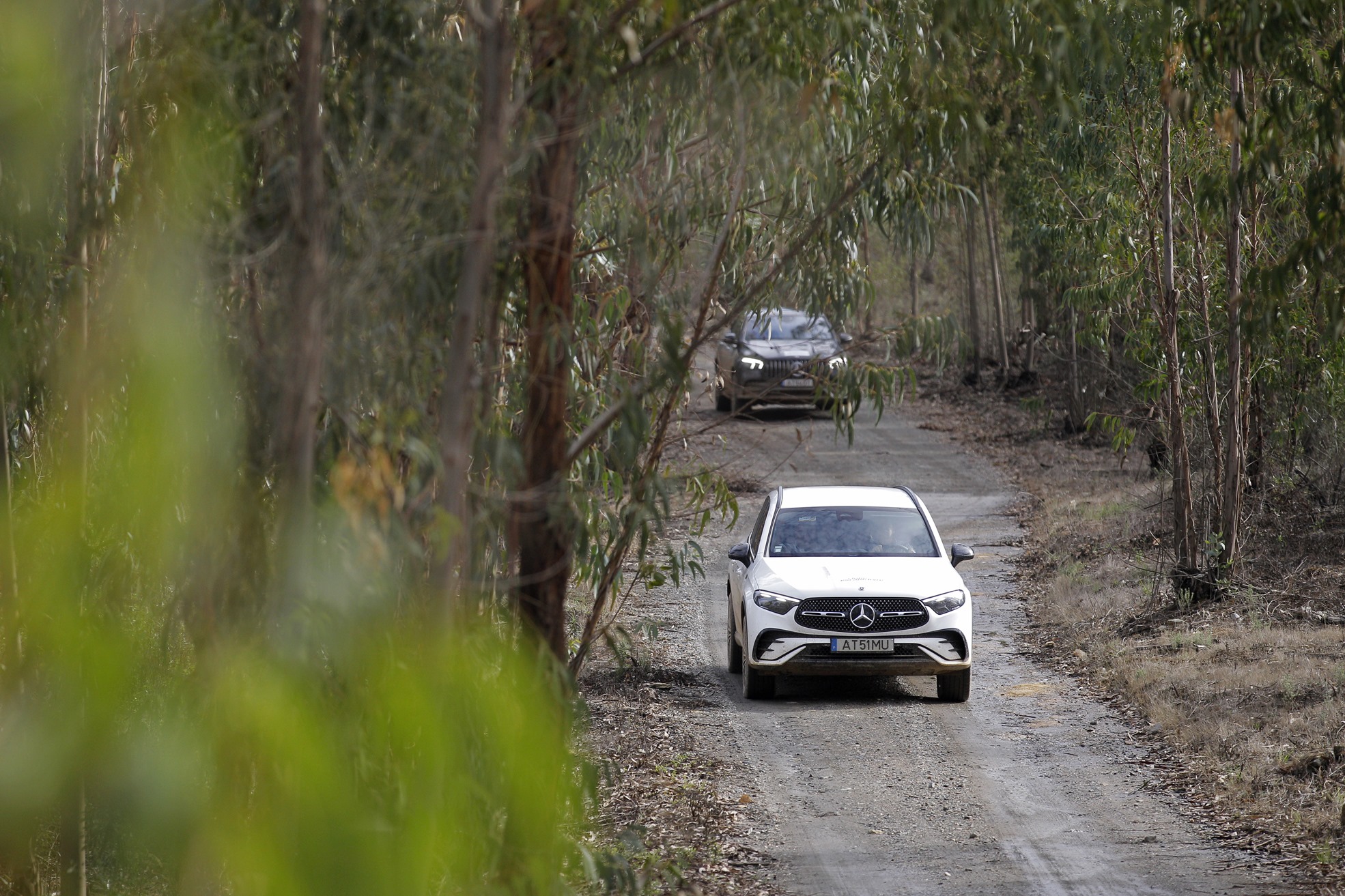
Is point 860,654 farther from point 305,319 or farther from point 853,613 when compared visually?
point 305,319

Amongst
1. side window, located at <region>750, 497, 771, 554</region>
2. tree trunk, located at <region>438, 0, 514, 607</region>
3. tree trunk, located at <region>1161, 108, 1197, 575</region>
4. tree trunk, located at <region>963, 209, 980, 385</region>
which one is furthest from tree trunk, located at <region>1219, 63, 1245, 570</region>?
tree trunk, located at <region>963, 209, 980, 385</region>

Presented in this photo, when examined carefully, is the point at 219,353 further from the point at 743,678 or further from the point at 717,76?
the point at 743,678

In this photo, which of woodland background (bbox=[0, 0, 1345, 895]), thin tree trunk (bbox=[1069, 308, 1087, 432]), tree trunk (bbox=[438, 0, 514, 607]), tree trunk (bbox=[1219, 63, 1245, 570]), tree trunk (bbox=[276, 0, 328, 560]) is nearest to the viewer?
woodland background (bbox=[0, 0, 1345, 895])

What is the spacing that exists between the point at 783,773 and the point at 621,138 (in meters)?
4.58

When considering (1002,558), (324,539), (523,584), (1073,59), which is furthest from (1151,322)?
(324,539)

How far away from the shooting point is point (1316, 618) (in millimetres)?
12703

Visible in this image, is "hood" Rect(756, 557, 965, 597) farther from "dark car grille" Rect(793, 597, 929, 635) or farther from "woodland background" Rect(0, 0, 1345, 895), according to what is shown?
"woodland background" Rect(0, 0, 1345, 895)

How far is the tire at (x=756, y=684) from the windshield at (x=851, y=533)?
106 centimetres

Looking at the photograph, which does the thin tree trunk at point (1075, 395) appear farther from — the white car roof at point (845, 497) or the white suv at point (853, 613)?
the white suv at point (853, 613)

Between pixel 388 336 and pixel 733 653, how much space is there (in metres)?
7.87

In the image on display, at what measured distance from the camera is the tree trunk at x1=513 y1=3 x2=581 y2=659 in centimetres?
556

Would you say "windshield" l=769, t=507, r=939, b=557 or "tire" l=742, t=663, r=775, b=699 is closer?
"tire" l=742, t=663, r=775, b=699

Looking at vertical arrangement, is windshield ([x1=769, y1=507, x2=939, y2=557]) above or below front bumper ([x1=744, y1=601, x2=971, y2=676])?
above

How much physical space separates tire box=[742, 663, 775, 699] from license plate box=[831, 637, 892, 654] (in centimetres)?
73
